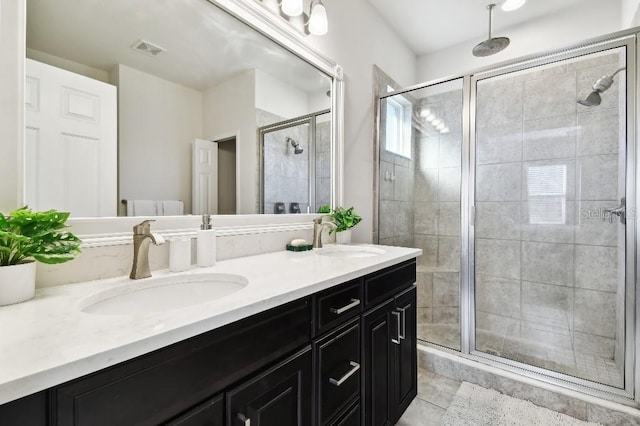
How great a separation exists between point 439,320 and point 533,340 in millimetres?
629

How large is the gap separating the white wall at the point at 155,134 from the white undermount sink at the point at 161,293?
32 cm

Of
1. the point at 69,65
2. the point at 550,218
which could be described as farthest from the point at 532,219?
the point at 69,65

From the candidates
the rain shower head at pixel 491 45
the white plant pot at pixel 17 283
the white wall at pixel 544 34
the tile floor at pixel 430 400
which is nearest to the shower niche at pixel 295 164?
the white plant pot at pixel 17 283

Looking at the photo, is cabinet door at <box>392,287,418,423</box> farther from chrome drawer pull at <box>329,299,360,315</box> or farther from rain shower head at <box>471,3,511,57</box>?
rain shower head at <box>471,3,511,57</box>

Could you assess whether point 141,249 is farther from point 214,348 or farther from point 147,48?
point 147,48

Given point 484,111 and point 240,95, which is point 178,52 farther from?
point 484,111

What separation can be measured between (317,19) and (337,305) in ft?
4.88

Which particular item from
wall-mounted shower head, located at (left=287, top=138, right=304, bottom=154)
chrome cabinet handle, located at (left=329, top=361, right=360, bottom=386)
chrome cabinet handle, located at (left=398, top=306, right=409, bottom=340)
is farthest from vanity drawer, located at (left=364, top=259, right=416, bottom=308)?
wall-mounted shower head, located at (left=287, top=138, right=304, bottom=154)

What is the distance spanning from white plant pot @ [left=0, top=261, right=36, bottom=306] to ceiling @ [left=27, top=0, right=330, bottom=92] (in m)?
0.62

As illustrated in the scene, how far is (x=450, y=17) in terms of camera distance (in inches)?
97.7

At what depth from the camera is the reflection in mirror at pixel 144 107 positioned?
87cm

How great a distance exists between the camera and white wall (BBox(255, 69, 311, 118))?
1497 millimetres

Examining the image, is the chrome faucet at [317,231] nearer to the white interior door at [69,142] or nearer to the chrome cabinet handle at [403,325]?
the chrome cabinet handle at [403,325]

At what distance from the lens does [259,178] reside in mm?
1464
